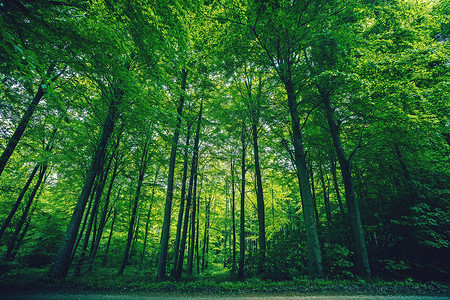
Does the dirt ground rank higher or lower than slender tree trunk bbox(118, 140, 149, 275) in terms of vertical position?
lower

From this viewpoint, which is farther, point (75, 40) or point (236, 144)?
point (236, 144)

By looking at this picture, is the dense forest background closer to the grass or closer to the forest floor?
the grass

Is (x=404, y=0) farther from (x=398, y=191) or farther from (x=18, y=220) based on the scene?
(x=18, y=220)

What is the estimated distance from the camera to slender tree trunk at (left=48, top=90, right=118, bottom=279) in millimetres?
6323

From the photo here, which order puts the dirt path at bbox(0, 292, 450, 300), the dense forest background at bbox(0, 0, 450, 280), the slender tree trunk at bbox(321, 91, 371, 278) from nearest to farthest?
the dirt path at bbox(0, 292, 450, 300) < the dense forest background at bbox(0, 0, 450, 280) < the slender tree trunk at bbox(321, 91, 371, 278)

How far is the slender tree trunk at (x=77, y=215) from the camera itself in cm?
632

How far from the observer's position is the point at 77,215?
6.93 metres

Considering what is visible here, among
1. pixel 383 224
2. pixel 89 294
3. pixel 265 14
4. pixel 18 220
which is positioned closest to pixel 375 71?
pixel 265 14

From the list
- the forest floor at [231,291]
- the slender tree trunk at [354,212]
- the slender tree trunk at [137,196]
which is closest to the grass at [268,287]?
the forest floor at [231,291]

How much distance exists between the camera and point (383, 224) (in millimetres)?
8422

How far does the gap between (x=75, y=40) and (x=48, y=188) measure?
582 inches

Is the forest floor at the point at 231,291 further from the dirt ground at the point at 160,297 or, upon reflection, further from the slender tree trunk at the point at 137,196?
the slender tree trunk at the point at 137,196

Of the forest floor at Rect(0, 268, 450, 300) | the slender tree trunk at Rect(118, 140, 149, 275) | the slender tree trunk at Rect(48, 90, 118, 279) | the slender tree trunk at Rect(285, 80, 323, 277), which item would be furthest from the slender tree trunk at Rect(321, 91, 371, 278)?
the slender tree trunk at Rect(118, 140, 149, 275)

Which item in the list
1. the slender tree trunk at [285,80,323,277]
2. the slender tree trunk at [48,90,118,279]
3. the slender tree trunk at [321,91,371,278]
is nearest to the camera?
the slender tree trunk at [285,80,323,277]
